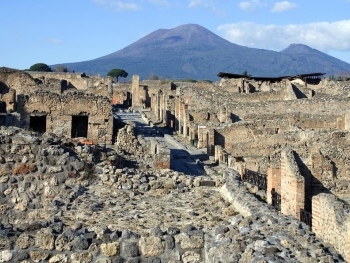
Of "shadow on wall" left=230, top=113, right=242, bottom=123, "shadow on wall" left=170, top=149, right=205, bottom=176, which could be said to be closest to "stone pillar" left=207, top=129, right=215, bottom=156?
"shadow on wall" left=170, top=149, right=205, bottom=176

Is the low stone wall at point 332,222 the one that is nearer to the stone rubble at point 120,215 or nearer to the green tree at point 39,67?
the stone rubble at point 120,215

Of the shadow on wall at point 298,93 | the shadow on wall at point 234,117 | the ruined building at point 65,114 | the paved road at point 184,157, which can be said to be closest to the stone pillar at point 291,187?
the paved road at point 184,157

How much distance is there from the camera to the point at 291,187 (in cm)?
1066

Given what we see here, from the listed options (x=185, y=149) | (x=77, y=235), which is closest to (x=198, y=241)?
(x=77, y=235)

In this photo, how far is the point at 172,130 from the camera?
95.7ft

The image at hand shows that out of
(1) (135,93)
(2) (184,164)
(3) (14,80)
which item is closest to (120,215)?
(2) (184,164)

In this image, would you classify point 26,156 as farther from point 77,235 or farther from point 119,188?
point 77,235

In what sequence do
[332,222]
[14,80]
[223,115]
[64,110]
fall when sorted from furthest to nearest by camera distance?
1. [14,80]
2. [223,115]
3. [64,110]
4. [332,222]

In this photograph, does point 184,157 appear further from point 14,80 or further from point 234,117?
point 14,80

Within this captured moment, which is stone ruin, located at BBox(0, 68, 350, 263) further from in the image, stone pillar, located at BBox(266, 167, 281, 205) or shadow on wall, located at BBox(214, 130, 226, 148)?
shadow on wall, located at BBox(214, 130, 226, 148)

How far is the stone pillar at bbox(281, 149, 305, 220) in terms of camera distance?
10305mm

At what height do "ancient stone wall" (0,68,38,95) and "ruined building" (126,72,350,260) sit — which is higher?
"ancient stone wall" (0,68,38,95)

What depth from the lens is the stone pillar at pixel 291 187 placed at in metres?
10.3

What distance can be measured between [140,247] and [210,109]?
23.0m
